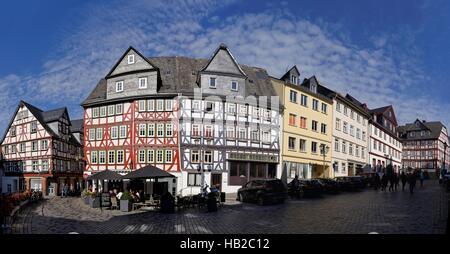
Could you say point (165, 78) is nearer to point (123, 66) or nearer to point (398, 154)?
point (123, 66)

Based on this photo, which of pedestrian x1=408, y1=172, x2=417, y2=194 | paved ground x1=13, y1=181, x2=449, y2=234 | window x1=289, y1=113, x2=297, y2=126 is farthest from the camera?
pedestrian x1=408, y1=172, x2=417, y2=194

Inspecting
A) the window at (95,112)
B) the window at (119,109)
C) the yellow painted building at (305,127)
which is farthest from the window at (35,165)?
the yellow painted building at (305,127)

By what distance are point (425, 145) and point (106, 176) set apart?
457 centimetres

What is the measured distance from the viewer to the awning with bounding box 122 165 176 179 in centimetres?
434

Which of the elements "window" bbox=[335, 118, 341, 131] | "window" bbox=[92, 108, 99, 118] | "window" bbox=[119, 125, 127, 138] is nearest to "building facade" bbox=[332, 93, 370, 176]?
"window" bbox=[335, 118, 341, 131]

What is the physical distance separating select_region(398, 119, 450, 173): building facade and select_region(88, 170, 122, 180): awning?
164 inches

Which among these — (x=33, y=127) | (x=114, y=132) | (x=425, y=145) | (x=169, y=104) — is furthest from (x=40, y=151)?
(x=425, y=145)

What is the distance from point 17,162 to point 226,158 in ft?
8.92

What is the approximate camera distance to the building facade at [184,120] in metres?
4.09

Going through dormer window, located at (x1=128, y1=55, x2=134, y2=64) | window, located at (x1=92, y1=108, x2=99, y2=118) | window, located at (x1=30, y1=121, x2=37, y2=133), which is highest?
dormer window, located at (x1=128, y1=55, x2=134, y2=64)

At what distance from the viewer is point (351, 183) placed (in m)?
5.90

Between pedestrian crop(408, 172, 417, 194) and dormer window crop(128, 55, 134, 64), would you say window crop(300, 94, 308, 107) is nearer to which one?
pedestrian crop(408, 172, 417, 194)
